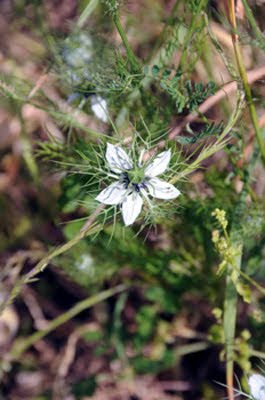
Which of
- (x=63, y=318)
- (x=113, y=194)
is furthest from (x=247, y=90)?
(x=63, y=318)

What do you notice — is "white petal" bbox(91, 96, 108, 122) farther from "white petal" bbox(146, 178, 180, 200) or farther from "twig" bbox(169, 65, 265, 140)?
"white petal" bbox(146, 178, 180, 200)

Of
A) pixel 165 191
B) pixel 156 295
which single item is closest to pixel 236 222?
pixel 165 191

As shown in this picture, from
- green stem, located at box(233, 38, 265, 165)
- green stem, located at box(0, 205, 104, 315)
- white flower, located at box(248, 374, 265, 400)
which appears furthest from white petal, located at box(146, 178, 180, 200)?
white flower, located at box(248, 374, 265, 400)

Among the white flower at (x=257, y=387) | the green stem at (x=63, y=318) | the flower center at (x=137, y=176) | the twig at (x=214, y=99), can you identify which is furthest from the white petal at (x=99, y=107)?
the white flower at (x=257, y=387)

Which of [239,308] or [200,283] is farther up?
[200,283]

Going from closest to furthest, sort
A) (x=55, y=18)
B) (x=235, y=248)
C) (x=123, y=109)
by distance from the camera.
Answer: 1. (x=235, y=248)
2. (x=123, y=109)
3. (x=55, y=18)

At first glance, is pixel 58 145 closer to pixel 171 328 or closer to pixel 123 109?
pixel 123 109
